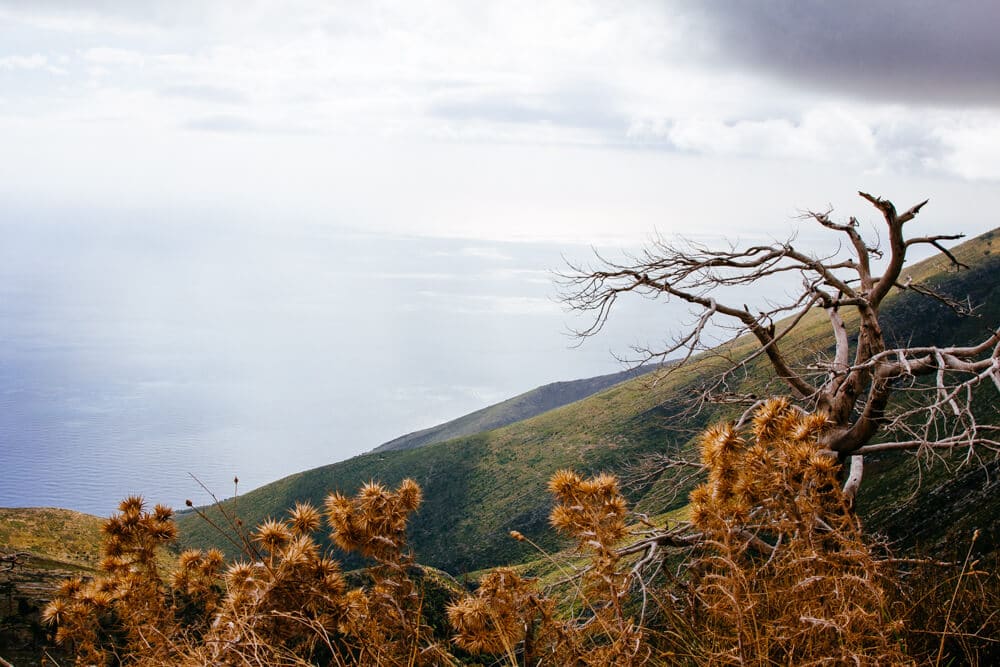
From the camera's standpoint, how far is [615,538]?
446 centimetres

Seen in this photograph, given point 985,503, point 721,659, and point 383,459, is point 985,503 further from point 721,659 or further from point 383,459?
point 383,459

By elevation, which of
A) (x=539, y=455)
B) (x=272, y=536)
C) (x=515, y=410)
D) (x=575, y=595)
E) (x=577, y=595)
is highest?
(x=515, y=410)

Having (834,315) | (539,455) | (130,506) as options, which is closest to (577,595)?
(130,506)

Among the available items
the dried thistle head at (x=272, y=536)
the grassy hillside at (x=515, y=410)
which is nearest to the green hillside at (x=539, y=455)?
the dried thistle head at (x=272, y=536)

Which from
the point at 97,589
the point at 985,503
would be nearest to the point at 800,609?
the point at 97,589

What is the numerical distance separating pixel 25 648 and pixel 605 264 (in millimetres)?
8620

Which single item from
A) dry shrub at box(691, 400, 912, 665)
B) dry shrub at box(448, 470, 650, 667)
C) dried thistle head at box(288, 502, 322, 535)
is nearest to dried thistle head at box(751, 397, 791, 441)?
dry shrub at box(691, 400, 912, 665)

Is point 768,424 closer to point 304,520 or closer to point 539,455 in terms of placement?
point 304,520

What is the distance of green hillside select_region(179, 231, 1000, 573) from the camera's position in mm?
34312

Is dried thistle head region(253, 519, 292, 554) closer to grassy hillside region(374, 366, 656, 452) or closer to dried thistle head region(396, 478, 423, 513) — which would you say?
dried thistle head region(396, 478, 423, 513)

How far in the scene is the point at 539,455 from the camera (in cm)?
4647

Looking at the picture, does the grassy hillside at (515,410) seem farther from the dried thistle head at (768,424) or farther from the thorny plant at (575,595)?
the thorny plant at (575,595)

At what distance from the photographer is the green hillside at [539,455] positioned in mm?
34312

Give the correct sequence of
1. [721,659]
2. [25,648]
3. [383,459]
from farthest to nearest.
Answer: [383,459], [25,648], [721,659]
